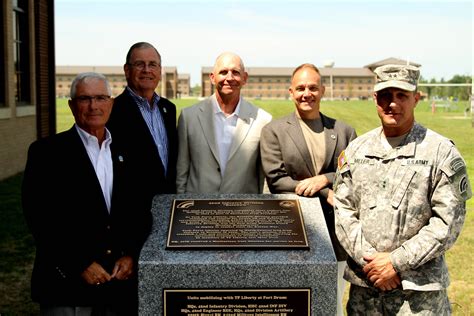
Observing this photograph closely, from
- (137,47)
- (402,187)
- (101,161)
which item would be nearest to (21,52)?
(137,47)

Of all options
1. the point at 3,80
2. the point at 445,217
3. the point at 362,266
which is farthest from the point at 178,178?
the point at 3,80

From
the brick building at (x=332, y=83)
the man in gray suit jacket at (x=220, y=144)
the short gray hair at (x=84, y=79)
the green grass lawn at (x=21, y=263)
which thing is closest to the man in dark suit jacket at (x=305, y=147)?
the man in gray suit jacket at (x=220, y=144)

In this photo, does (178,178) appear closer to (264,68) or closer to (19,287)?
(19,287)

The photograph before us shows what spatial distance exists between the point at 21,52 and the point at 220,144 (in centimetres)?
1134

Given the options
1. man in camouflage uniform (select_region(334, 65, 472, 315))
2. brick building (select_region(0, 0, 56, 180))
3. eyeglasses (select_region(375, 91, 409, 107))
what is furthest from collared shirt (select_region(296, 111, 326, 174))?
brick building (select_region(0, 0, 56, 180))

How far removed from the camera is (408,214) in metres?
3.06

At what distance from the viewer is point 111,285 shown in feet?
10.4

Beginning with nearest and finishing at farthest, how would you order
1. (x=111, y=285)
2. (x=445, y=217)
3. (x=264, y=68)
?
(x=445, y=217) < (x=111, y=285) < (x=264, y=68)

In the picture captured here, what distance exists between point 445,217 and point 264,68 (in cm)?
9874

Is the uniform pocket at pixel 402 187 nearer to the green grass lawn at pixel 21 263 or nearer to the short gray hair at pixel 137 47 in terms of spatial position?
the short gray hair at pixel 137 47

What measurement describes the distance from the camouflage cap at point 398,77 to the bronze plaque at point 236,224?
103cm

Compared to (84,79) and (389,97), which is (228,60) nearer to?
(84,79)

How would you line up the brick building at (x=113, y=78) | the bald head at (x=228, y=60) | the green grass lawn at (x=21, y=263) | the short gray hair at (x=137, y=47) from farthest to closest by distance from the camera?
the brick building at (x=113, y=78)
the green grass lawn at (x=21, y=263)
the short gray hair at (x=137, y=47)
the bald head at (x=228, y=60)

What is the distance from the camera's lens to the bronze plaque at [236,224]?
→ 3377 mm
